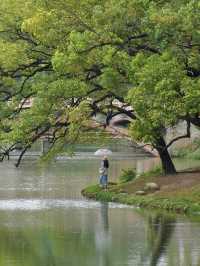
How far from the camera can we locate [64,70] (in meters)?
35.1

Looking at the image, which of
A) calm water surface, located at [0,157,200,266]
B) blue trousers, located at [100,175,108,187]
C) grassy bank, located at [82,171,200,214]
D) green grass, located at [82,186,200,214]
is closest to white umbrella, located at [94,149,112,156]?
blue trousers, located at [100,175,108,187]

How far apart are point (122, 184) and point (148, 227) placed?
1361 centimetres

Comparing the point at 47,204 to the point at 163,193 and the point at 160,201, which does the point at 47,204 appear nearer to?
the point at 163,193

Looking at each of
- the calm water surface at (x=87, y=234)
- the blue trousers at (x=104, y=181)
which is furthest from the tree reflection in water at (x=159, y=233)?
the blue trousers at (x=104, y=181)

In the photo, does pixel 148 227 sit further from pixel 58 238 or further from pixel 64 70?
pixel 64 70

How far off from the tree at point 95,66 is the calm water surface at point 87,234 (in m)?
3.39

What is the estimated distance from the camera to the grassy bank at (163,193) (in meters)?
31.8

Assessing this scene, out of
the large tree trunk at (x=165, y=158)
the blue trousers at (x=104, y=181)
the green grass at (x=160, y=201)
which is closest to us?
the green grass at (x=160, y=201)

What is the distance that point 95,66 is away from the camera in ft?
120

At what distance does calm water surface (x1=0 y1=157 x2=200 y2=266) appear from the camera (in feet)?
66.7

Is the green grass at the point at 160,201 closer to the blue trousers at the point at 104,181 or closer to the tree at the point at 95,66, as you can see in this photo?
the blue trousers at the point at 104,181

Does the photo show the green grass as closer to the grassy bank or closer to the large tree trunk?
the grassy bank

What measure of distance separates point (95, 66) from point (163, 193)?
6014 mm

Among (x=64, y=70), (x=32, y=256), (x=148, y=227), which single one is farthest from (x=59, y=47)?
(x=32, y=256)
